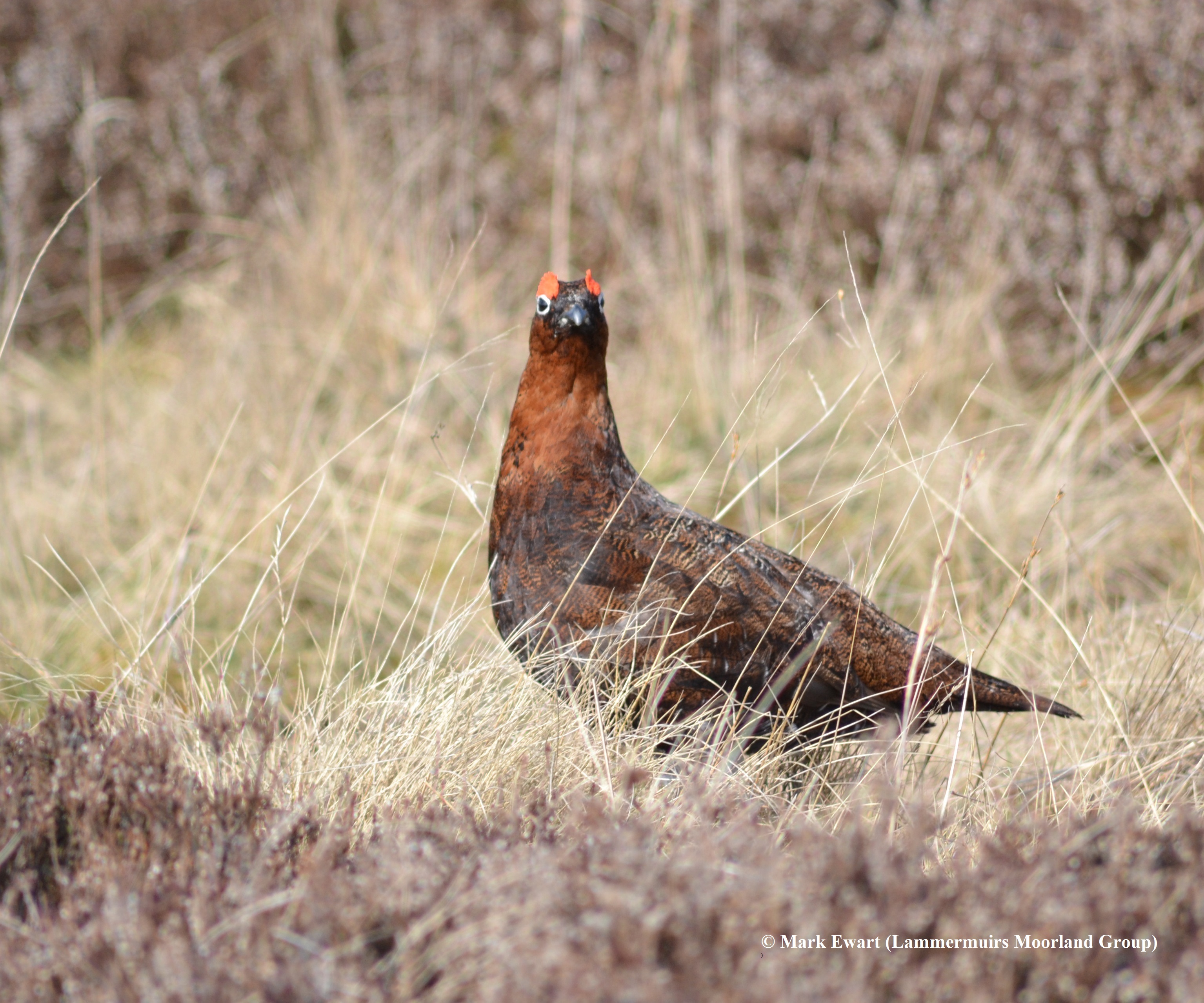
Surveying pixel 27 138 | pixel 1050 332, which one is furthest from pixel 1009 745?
pixel 27 138

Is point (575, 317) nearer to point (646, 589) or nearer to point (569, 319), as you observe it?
point (569, 319)

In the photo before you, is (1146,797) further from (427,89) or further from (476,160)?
(427,89)

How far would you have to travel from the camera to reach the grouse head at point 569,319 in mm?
2543

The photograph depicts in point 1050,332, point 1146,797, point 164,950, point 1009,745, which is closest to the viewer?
point 164,950

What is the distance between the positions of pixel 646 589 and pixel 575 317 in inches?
26.8

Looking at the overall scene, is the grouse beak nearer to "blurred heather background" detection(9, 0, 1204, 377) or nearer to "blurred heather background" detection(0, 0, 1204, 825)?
"blurred heather background" detection(0, 0, 1204, 825)

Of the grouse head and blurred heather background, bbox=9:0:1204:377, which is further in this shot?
blurred heather background, bbox=9:0:1204:377

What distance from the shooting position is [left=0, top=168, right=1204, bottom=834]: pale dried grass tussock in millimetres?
2381

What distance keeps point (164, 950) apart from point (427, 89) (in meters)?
6.34

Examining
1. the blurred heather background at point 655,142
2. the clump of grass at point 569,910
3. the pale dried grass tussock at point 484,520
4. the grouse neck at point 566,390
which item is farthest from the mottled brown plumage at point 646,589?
the blurred heather background at point 655,142

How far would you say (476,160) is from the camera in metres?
6.63

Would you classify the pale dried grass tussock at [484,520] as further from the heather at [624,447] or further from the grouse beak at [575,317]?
the grouse beak at [575,317]

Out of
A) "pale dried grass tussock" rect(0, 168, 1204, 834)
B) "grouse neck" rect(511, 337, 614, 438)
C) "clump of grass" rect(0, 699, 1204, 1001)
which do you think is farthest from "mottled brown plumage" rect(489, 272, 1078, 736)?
"clump of grass" rect(0, 699, 1204, 1001)

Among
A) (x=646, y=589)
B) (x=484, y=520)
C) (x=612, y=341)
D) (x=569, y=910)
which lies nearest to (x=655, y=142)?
(x=612, y=341)
